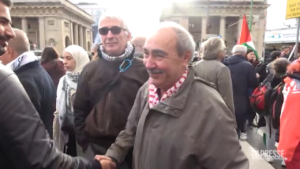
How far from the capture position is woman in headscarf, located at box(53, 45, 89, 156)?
416 cm

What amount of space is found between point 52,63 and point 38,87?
1.88m

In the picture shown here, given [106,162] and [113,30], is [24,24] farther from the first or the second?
[106,162]

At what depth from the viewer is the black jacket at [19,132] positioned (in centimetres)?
148

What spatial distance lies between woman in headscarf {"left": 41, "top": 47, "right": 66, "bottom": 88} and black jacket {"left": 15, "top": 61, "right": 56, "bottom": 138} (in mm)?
1650

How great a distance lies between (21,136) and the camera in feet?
5.01

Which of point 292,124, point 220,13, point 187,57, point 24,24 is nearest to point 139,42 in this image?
point 292,124

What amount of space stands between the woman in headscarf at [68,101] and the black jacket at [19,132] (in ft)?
8.23

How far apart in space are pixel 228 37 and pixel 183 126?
6027cm

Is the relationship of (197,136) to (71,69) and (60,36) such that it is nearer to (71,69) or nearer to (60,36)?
(71,69)

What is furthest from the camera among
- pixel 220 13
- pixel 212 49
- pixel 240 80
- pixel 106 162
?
pixel 220 13

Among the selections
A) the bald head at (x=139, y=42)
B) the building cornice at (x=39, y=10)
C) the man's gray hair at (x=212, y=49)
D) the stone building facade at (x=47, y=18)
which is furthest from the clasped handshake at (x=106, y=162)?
the building cornice at (x=39, y=10)

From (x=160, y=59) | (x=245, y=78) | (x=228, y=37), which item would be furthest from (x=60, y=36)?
(x=160, y=59)

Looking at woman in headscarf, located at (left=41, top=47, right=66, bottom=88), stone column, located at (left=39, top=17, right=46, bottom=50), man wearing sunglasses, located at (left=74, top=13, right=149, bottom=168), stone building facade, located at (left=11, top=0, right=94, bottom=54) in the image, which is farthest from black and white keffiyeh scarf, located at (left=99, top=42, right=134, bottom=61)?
stone column, located at (left=39, top=17, right=46, bottom=50)

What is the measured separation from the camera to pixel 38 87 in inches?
126
